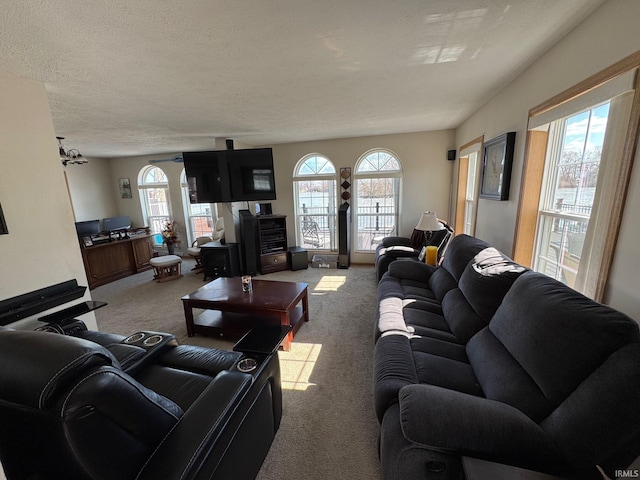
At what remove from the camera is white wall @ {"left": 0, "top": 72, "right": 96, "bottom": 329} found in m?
1.81

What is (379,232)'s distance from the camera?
4992mm

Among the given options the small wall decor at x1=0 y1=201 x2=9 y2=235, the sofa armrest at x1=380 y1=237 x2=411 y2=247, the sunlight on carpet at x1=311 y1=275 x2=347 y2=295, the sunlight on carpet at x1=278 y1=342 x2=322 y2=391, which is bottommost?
the sunlight on carpet at x1=278 y1=342 x2=322 y2=391

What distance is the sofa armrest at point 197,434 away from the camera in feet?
2.60

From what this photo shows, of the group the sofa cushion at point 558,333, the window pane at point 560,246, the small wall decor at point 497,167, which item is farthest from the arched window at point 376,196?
the sofa cushion at point 558,333

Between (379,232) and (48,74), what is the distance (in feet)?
14.9

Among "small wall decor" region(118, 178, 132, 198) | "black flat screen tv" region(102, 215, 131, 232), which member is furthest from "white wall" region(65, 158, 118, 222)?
"black flat screen tv" region(102, 215, 131, 232)

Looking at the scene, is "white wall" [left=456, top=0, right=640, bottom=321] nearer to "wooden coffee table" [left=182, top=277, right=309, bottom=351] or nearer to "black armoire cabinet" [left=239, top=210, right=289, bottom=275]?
"wooden coffee table" [left=182, top=277, right=309, bottom=351]

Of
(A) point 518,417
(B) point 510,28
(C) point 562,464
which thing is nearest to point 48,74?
(B) point 510,28

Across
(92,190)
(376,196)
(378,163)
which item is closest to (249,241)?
(376,196)

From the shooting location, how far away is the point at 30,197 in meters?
1.93

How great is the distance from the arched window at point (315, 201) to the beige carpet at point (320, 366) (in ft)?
3.79

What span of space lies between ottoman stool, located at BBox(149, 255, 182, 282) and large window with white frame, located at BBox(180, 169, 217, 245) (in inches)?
60.9

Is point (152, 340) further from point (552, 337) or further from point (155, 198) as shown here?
point (155, 198)

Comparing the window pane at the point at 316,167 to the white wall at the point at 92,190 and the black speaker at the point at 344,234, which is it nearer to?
the black speaker at the point at 344,234
